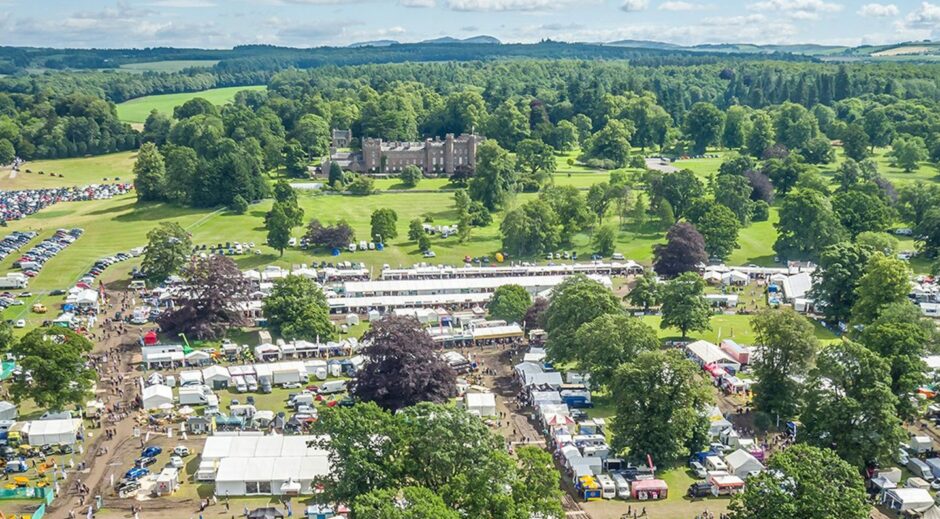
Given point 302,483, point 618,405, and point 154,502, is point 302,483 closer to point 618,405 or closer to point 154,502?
point 154,502

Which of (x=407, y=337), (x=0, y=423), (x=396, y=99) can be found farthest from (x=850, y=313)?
(x=396, y=99)

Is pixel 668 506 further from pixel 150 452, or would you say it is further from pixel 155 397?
pixel 155 397

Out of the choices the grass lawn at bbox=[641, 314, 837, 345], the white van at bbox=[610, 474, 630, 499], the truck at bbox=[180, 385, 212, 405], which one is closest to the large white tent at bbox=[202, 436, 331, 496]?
the truck at bbox=[180, 385, 212, 405]

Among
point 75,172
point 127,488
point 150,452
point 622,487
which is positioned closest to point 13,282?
point 150,452

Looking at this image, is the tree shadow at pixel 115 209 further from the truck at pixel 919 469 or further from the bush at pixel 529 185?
the truck at pixel 919 469

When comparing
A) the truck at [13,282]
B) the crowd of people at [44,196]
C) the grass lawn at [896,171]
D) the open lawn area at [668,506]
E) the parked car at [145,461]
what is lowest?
the open lawn area at [668,506]

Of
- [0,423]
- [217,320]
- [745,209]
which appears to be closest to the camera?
[0,423]

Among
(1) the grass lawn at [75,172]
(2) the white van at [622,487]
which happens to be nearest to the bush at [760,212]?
(2) the white van at [622,487]

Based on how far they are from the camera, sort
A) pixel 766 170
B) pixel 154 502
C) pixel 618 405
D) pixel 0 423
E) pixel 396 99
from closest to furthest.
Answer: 1. pixel 154 502
2. pixel 618 405
3. pixel 0 423
4. pixel 766 170
5. pixel 396 99
